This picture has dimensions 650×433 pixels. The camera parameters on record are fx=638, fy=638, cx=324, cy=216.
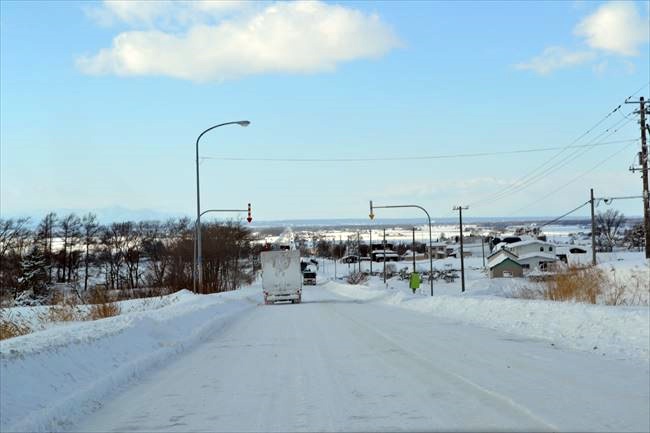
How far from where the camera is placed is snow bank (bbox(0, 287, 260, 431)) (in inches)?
298

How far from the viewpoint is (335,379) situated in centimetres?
→ 1027

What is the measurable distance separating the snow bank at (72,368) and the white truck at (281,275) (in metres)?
26.5

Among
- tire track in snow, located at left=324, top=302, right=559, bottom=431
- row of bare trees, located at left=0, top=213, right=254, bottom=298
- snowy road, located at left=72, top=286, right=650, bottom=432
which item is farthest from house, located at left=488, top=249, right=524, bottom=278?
tire track in snow, located at left=324, top=302, right=559, bottom=431

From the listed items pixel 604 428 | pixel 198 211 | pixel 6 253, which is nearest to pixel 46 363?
pixel 604 428

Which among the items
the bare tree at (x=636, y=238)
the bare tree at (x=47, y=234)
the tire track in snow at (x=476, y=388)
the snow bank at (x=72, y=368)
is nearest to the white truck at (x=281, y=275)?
the snow bank at (x=72, y=368)

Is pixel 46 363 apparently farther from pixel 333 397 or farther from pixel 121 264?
pixel 121 264

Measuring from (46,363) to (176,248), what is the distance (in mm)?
72043

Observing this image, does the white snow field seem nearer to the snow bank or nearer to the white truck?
the snow bank

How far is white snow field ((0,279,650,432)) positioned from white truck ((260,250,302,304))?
83.3 ft

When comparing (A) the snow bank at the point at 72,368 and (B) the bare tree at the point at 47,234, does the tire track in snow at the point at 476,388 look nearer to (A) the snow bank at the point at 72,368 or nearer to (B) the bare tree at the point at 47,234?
(A) the snow bank at the point at 72,368

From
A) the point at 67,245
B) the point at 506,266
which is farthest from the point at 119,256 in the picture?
the point at 506,266

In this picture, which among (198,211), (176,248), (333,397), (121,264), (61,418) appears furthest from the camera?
(121,264)

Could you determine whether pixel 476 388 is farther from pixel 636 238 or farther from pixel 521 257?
pixel 636 238

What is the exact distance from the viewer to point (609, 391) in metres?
8.89
